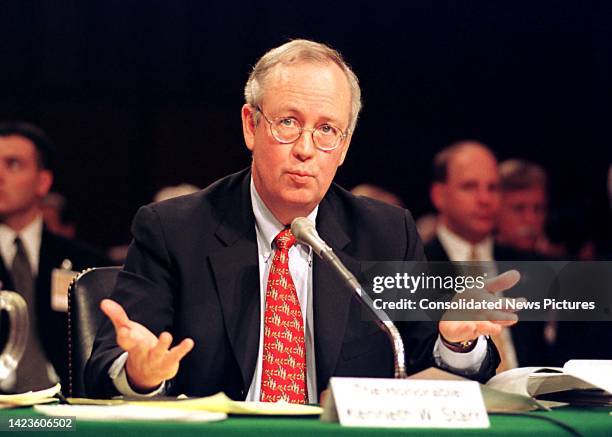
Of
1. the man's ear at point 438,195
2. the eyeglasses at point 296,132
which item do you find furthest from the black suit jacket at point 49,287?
the eyeglasses at point 296,132

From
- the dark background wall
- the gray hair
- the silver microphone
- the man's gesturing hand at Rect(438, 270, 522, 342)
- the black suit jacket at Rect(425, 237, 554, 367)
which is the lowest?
the man's gesturing hand at Rect(438, 270, 522, 342)

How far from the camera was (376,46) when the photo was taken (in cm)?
450

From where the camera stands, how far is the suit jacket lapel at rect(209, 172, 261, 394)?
6.89ft

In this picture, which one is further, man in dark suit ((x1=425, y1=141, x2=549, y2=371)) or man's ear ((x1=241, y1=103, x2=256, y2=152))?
man in dark suit ((x1=425, y1=141, x2=549, y2=371))

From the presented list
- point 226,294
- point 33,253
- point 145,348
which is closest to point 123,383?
point 145,348

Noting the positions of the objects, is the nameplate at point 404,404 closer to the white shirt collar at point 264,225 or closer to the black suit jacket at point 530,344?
the white shirt collar at point 264,225

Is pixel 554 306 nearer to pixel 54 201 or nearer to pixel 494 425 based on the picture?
pixel 54 201

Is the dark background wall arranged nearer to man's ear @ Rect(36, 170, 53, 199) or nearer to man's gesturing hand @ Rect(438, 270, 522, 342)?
man's ear @ Rect(36, 170, 53, 199)

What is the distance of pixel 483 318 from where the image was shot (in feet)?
5.79

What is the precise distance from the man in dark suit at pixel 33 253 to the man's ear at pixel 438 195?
60.6 inches

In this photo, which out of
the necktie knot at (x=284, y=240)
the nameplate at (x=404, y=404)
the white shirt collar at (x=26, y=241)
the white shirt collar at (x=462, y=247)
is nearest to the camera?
the nameplate at (x=404, y=404)

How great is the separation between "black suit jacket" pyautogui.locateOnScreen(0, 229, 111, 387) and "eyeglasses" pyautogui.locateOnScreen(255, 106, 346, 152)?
194cm

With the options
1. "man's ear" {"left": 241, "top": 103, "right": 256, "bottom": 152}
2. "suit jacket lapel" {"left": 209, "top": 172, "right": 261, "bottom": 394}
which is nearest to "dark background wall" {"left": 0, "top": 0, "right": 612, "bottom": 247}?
"man's ear" {"left": 241, "top": 103, "right": 256, "bottom": 152}

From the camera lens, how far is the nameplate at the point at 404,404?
1293 millimetres
